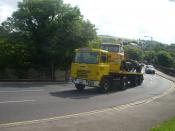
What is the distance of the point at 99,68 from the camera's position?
27312 millimetres

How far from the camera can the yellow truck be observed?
27312mm

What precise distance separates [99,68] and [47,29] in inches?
600

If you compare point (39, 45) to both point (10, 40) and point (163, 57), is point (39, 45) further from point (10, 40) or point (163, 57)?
point (163, 57)

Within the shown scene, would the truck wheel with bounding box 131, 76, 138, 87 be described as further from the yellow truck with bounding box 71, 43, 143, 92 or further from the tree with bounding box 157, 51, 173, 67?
the tree with bounding box 157, 51, 173, 67

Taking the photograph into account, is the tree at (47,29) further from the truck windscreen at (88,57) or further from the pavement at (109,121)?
the pavement at (109,121)

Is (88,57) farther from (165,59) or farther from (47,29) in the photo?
(165,59)

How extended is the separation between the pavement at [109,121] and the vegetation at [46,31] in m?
21.2

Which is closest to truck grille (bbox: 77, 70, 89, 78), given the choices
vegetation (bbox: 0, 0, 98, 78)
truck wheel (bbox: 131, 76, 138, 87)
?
truck wheel (bbox: 131, 76, 138, 87)

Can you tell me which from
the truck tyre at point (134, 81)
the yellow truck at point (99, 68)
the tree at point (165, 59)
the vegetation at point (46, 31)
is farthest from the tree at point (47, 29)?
the tree at point (165, 59)

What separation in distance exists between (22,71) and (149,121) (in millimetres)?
25006

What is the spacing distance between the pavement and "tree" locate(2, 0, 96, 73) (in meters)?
21.3

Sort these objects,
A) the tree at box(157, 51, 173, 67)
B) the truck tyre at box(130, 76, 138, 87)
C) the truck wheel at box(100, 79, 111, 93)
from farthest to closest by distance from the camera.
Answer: the tree at box(157, 51, 173, 67)
the truck tyre at box(130, 76, 138, 87)
the truck wheel at box(100, 79, 111, 93)

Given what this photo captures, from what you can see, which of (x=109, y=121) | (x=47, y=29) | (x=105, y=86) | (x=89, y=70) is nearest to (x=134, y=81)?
(x=105, y=86)

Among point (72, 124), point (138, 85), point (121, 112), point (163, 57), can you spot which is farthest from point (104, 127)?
point (163, 57)
